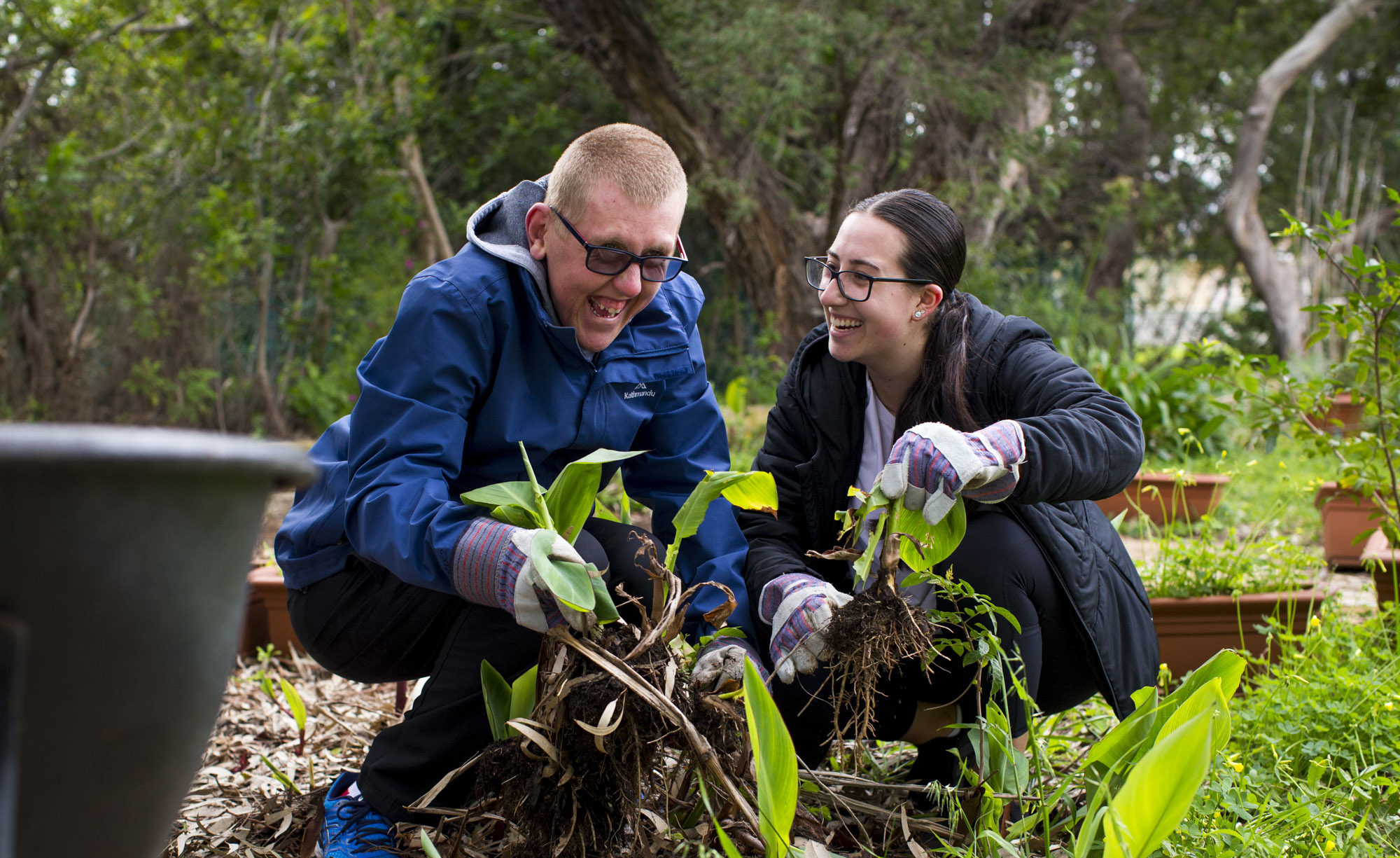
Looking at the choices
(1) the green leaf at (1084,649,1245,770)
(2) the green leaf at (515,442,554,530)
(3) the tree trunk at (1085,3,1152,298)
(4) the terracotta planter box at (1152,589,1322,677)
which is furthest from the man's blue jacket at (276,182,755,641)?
(3) the tree trunk at (1085,3,1152,298)

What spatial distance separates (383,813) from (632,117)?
552 centimetres

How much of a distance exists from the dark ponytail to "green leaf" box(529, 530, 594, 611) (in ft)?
2.96

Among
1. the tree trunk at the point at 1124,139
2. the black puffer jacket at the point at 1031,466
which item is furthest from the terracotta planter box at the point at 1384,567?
the tree trunk at the point at 1124,139

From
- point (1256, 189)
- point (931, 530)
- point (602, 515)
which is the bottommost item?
point (602, 515)

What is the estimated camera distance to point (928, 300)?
212cm

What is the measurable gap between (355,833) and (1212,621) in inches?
80.6

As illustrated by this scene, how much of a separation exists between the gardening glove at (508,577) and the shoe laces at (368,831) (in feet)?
1.54

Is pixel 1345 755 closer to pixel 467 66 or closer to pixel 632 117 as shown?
pixel 632 117

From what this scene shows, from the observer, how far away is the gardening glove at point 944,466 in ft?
5.41

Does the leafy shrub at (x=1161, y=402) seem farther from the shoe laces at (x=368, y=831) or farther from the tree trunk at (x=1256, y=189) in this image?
the shoe laces at (x=368, y=831)

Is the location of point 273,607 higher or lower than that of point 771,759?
lower

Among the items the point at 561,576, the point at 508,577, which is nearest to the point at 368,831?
the point at 508,577

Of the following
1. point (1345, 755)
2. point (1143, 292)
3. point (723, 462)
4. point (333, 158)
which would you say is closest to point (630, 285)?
point (723, 462)

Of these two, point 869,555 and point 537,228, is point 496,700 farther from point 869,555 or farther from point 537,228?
point 537,228
